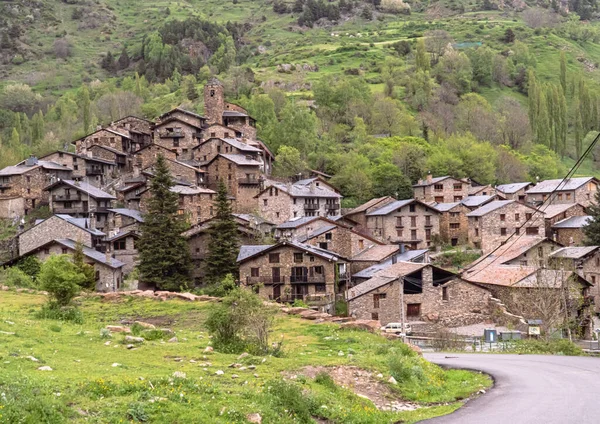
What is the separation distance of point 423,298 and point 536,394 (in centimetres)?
3532

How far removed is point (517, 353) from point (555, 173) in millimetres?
81661

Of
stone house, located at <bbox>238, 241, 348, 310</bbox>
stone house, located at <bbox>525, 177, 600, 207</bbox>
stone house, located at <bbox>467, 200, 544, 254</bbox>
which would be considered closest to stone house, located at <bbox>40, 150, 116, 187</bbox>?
stone house, located at <bbox>238, 241, 348, 310</bbox>

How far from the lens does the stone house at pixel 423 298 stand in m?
53.0

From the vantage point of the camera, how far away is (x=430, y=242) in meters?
80.1

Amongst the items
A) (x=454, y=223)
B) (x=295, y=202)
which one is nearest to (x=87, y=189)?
A: (x=295, y=202)

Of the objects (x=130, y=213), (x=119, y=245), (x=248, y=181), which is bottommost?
(x=119, y=245)

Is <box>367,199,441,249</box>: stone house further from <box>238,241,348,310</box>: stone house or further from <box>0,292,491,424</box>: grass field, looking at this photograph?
<box>0,292,491,424</box>: grass field

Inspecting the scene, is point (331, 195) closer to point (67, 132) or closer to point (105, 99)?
point (67, 132)

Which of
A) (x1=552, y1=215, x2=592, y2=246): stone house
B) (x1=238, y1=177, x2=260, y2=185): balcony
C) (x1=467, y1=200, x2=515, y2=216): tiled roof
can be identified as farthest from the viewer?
(x1=238, y1=177, x2=260, y2=185): balcony

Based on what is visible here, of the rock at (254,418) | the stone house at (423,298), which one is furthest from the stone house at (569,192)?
the rock at (254,418)

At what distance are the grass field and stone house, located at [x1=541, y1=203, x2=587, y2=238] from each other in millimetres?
58338

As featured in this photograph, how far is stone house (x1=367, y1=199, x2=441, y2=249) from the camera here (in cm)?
7938

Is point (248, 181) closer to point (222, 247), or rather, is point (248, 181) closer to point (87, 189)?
point (87, 189)

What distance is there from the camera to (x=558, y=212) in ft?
270
